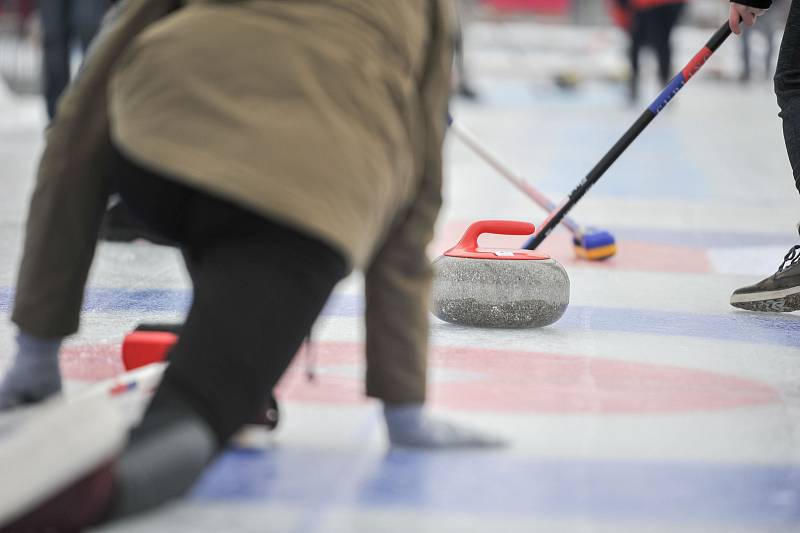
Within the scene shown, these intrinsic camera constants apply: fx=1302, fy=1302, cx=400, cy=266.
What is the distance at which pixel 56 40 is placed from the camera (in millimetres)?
5957

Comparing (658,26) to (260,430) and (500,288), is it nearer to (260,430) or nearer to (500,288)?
(500,288)

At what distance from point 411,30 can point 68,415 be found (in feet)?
2.21

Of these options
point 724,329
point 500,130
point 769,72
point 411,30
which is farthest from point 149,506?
point 769,72

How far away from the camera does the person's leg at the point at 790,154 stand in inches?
120

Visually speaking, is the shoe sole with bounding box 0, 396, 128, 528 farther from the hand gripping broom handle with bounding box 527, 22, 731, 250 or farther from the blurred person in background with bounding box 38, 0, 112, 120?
the blurred person in background with bounding box 38, 0, 112, 120

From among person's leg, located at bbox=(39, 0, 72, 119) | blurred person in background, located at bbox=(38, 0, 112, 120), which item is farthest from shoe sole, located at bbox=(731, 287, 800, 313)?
person's leg, located at bbox=(39, 0, 72, 119)

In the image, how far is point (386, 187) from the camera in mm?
1580

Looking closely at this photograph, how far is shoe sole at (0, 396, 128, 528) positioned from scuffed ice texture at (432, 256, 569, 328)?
1.55 metres

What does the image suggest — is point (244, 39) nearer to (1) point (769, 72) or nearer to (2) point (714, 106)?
(2) point (714, 106)

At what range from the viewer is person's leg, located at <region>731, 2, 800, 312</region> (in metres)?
3.05

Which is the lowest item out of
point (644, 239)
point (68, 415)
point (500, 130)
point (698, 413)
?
point (500, 130)

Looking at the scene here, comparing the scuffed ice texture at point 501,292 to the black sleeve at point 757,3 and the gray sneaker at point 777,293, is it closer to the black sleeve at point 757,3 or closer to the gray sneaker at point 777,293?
the gray sneaker at point 777,293

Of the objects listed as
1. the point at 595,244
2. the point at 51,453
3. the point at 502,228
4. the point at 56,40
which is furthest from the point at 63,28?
the point at 51,453

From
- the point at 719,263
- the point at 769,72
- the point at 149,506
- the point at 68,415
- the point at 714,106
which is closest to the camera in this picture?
the point at 68,415
